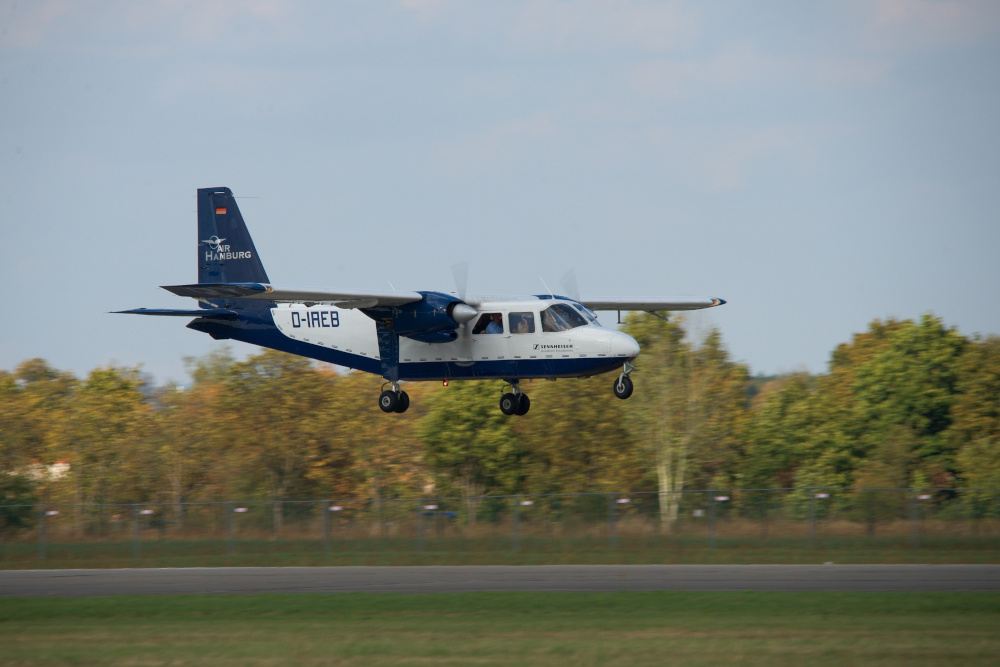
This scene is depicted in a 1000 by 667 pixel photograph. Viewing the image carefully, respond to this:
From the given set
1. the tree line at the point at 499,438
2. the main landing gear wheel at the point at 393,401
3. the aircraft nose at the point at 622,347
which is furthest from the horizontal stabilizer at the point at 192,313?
the tree line at the point at 499,438

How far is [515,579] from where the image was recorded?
28078mm

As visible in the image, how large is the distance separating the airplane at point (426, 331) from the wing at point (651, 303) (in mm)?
48

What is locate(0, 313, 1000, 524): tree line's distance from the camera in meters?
56.7

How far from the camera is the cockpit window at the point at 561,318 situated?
3002 cm

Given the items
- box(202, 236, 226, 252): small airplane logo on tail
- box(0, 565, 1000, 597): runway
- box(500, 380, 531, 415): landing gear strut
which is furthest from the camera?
box(202, 236, 226, 252): small airplane logo on tail

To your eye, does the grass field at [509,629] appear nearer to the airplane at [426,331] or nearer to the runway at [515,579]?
the runway at [515,579]

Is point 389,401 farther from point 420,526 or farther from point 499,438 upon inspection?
point 499,438

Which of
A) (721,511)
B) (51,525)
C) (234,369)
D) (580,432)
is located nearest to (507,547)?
(721,511)

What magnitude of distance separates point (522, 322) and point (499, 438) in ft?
91.5

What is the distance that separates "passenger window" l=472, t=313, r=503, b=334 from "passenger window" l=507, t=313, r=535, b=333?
0.96 feet

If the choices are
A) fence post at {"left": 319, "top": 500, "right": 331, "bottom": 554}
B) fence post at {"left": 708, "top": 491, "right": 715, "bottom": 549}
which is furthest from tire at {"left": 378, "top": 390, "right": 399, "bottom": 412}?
fence post at {"left": 708, "top": 491, "right": 715, "bottom": 549}

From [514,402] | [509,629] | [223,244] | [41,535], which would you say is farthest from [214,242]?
[509,629]

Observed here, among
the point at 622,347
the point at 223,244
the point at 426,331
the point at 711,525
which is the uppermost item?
the point at 223,244

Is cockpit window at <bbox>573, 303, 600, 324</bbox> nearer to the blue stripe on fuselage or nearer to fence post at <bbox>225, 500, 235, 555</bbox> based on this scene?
the blue stripe on fuselage
